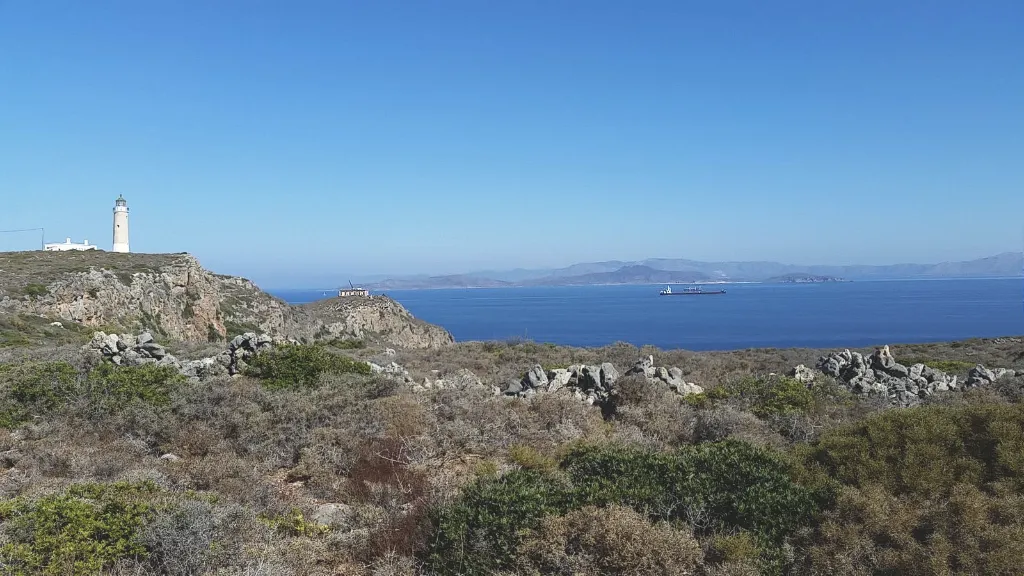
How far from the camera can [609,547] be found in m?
4.79

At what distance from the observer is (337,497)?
23.5 ft

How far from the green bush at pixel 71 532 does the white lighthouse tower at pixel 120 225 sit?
64002 mm

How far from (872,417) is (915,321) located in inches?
4291

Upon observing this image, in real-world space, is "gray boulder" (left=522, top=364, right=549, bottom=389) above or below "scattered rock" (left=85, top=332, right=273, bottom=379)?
below

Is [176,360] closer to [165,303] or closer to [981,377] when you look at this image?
[981,377]

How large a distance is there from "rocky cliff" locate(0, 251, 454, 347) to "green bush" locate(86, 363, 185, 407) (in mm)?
23078

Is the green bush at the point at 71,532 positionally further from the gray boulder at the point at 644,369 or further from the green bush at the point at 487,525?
the gray boulder at the point at 644,369

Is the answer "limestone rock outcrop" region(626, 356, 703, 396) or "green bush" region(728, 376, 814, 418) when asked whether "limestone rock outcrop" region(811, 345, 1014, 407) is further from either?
"limestone rock outcrop" region(626, 356, 703, 396)

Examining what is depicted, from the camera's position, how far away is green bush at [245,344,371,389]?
12320 mm

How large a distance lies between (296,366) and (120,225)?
191 ft

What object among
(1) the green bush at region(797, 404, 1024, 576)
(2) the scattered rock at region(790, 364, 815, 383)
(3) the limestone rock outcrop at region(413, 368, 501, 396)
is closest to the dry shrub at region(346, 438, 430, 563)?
(3) the limestone rock outcrop at region(413, 368, 501, 396)

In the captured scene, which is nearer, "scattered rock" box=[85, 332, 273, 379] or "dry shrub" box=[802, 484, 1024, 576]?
"dry shrub" box=[802, 484, 1024, 576]

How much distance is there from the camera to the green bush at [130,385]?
396 inches

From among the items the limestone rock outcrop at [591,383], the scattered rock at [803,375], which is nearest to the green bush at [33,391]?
the limestone rock outcrop at [591,383]
